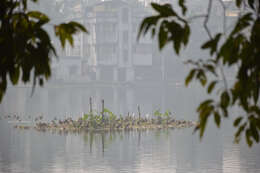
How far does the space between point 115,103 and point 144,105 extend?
3.13 m

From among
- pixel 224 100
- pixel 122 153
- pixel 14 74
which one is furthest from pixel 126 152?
pixel 224 100

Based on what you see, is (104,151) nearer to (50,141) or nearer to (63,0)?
(50,141)

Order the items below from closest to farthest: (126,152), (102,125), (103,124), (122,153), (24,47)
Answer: (24,47)
(122,153)
(126,152)
(102,125)
(103,124)

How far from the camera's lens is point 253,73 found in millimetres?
4457

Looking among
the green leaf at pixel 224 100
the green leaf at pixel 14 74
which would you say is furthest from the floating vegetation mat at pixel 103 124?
the green leaf at pixel 224 100

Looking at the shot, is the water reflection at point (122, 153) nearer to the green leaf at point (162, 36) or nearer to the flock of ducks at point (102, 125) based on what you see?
the flock of ducks at point (102, 125)

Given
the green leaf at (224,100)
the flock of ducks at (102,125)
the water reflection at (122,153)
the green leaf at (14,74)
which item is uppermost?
the green leaf at (14,74)

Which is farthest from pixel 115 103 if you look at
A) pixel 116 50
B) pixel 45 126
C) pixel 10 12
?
pixel 10 12

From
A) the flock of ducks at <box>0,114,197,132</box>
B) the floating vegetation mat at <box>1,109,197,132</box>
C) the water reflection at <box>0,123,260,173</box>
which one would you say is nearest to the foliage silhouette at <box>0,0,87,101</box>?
the water reflection at <box>0,123,260,173</box>

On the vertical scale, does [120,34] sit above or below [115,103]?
above

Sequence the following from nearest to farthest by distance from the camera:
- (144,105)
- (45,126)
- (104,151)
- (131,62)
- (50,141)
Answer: (104,151), (50,141), (45,126), (144,105), (131,62)

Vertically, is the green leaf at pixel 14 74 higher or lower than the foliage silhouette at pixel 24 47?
lower

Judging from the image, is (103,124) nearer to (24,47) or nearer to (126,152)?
(126,152)

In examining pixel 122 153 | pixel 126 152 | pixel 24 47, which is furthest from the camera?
pixel 126 152
